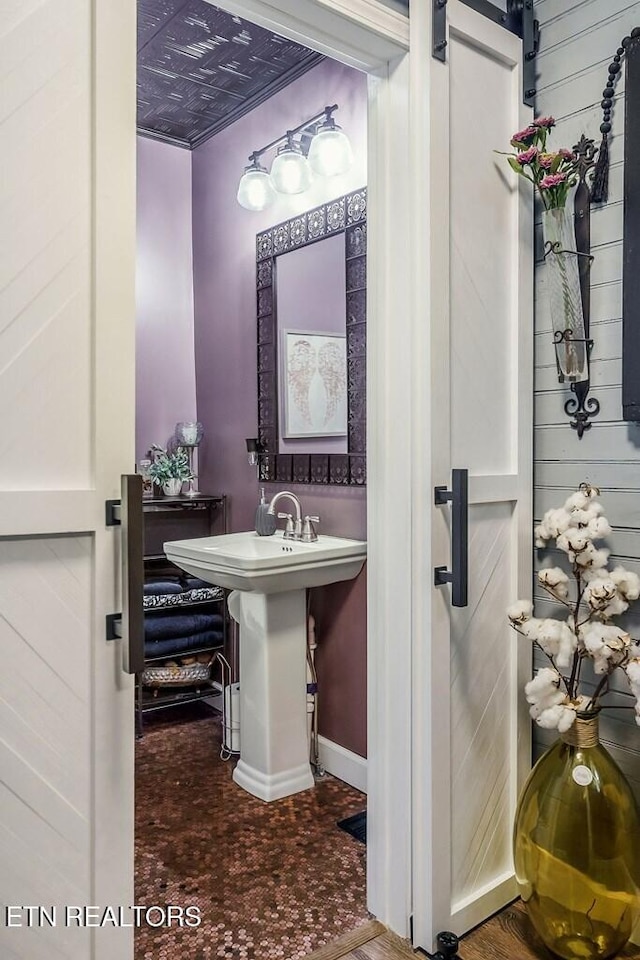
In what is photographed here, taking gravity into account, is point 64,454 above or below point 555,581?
above

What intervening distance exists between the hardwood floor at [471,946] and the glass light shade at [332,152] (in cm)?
231

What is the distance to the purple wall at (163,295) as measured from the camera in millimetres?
3289

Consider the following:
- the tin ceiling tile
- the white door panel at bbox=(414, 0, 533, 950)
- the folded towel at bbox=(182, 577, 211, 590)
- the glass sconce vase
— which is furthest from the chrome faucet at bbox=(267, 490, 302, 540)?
the tin ceiling tile

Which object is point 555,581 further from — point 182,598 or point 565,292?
point 182,598

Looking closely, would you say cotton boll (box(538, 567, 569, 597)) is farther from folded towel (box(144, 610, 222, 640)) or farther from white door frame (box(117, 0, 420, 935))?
folded towel (box(144, 610, 222, 640))

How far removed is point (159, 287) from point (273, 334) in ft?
2.65

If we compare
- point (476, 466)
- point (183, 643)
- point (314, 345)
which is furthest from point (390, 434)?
point (183, 643)

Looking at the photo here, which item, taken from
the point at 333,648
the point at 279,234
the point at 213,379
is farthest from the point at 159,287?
the point at 333,648

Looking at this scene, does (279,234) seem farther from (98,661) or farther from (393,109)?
(98,661)

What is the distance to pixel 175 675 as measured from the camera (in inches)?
118

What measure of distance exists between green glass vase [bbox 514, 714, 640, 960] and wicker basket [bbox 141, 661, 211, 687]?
5.79 ft

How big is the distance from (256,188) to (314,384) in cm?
84

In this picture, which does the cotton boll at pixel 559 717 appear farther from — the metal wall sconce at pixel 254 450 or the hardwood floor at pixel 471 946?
the metal wall sconce at pixel 254 450
